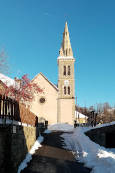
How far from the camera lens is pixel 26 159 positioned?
1255 centimetres

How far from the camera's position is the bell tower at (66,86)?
45469 millimetres

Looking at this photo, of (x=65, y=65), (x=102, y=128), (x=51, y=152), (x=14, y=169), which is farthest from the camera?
(x=65, y=65)

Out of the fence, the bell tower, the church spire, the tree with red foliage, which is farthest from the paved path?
the church spire

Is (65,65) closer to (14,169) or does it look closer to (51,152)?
(51,152)

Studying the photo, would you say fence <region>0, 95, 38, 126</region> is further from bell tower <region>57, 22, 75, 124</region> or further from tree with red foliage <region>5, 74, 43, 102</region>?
bell tower <region>57, 22, 75, 124</region>

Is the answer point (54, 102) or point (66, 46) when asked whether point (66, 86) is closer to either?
point (54, 102)

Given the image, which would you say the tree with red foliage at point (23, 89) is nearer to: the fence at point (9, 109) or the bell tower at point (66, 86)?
the bell tower at point (66, 86)

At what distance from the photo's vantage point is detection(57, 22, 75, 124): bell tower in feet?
149

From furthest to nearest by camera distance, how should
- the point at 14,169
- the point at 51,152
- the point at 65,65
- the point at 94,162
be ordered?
1. the point at 65,65
2. the point at 51,152
3. the point at 94,162
4. the point at 14,169

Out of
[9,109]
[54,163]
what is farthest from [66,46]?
[9,109]

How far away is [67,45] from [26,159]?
44.4 meters

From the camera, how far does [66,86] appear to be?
48.0m

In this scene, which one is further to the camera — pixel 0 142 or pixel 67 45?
pixel 67 45

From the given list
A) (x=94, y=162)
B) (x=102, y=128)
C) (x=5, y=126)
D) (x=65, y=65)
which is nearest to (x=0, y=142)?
(x=5, y=126)
